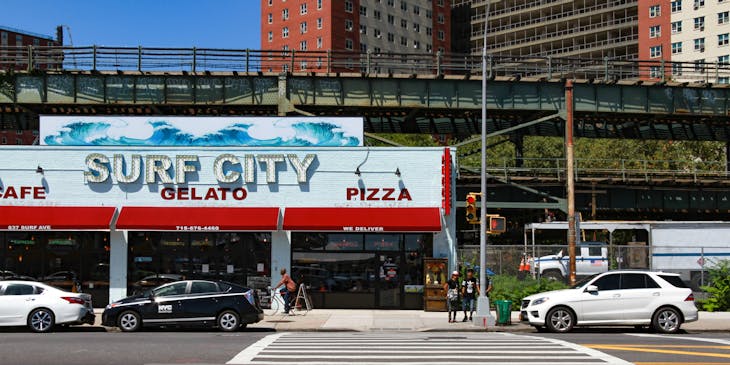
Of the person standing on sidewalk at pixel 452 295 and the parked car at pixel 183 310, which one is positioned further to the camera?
the person standing on sidewalk at pixel 452 295

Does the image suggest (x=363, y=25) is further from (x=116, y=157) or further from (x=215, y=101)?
(x=116, y=157)

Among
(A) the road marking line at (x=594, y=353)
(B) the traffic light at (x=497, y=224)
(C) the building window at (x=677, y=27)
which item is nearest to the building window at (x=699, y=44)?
(C) the building window at (x=677, y=27)

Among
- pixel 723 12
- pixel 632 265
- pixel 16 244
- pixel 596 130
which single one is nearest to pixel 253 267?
pixel 16 244

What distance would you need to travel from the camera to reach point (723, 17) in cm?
9250

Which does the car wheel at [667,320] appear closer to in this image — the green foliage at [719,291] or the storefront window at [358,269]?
the green foliage at [719,291]

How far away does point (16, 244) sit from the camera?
96.0 ft

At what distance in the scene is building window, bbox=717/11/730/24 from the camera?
92.0 metres

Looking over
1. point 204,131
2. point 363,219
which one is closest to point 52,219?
point 204,131

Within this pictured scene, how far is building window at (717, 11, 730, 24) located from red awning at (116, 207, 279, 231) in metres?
79.3

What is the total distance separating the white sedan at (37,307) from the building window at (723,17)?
87837 mm

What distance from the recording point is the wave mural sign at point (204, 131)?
101 feet

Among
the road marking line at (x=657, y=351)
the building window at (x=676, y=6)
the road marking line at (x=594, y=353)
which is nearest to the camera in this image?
the road marking line at (x=594, y=353)

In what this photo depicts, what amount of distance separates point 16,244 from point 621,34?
99.1 meters

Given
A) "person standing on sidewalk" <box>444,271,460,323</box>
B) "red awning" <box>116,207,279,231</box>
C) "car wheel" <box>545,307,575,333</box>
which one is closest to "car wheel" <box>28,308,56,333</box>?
"red awning" <box>116,207,279,231</box>
